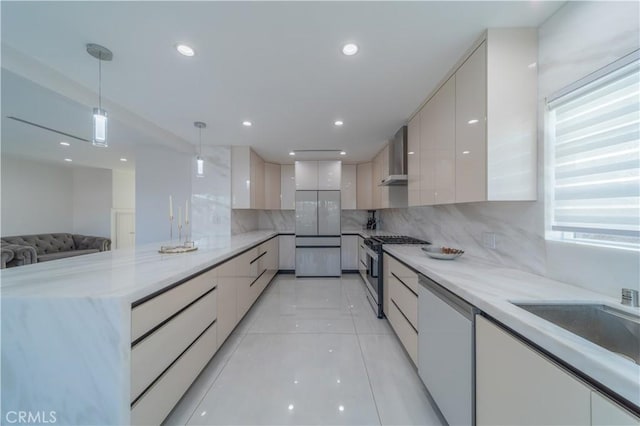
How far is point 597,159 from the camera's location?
3.57 feet

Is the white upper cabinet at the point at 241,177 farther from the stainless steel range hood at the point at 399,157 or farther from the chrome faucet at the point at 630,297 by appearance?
the chrome faucet at the point at 630,297

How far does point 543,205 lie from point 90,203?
871cm

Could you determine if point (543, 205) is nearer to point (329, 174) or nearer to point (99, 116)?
point (99, 116)

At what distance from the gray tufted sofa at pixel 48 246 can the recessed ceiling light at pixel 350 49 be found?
5593 mm

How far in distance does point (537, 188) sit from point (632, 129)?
45 centimetres

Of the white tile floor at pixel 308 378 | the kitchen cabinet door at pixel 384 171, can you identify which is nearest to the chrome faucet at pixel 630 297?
the white tile floor at pixel 308 378

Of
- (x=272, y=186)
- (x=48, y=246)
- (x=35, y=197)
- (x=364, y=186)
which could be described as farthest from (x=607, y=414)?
(x=35, y=197)

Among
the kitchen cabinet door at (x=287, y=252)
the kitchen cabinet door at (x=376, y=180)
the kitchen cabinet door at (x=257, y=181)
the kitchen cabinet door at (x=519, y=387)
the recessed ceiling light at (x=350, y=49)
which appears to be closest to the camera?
the kitchen cabinet door at (x=519, y=387)

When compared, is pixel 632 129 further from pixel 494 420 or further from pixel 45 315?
pixel 45 315

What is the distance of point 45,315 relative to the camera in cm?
102

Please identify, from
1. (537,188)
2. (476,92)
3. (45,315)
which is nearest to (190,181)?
(45,315)

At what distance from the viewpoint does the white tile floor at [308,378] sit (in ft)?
4.83

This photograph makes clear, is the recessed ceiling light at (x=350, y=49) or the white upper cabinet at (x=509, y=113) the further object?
the recessed ceiling light at (x=350, y=49)

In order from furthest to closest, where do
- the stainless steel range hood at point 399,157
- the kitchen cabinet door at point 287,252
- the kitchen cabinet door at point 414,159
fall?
the kitchen cabinet door at point 287,252 < the stainless steel range hood at point 399,157 < the kitchen cabinet door at point 414,159
